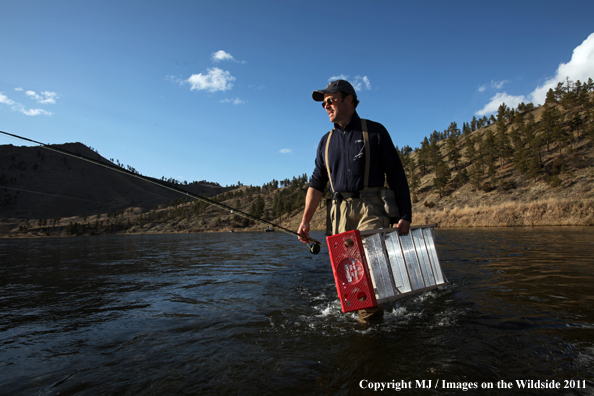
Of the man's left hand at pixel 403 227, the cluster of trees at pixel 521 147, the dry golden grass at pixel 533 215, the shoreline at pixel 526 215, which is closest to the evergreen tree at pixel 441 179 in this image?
the cluster of trees at pixel 521 147

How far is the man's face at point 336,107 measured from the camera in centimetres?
437

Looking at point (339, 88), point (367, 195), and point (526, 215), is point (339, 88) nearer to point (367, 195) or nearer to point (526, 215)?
point (367, 195)

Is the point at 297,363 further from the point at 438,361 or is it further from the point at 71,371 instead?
the point at 71,371

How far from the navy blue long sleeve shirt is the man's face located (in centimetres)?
18

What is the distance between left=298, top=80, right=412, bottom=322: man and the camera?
4168 mm

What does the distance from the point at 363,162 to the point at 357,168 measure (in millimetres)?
120

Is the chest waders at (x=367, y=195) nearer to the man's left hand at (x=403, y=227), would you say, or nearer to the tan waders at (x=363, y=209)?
the tan waders at (x=363, y=209)

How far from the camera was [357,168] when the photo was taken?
4.18 metres

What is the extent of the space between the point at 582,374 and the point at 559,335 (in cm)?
96

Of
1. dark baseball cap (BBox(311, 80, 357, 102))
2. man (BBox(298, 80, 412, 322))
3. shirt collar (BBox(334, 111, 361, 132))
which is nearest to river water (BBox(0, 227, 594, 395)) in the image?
man (BBox(298, 80, 412, 322))

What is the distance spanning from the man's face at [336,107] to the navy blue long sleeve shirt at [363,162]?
175 mm

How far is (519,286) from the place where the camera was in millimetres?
5633

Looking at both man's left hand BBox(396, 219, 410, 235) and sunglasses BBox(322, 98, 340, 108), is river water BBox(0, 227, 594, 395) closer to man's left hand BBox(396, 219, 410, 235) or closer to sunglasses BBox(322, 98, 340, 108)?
man's left hand BBox(396, 219, 410, 235)

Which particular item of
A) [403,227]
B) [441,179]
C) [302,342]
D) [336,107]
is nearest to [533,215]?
[441,179]
